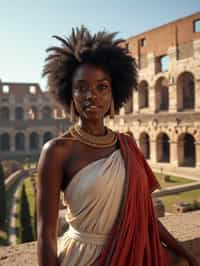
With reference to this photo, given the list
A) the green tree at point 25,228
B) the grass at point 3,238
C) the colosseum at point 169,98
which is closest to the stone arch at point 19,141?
the colosseum at point 169,98

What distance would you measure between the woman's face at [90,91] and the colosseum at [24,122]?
36.7m

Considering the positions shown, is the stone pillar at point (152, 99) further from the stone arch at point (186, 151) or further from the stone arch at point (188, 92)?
the stone arch at point (186, 151)

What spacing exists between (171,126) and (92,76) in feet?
72.0

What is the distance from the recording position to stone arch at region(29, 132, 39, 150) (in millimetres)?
41531

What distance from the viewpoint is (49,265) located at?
1.72 m

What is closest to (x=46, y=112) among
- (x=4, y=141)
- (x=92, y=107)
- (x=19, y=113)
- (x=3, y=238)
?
(x=19, y=113)

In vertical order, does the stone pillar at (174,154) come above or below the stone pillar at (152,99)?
below

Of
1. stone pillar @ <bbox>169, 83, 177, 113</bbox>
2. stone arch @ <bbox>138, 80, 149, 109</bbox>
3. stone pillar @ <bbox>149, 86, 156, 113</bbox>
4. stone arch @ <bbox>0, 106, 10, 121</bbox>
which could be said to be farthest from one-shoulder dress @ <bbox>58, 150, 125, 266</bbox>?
stone arch @ <bbox>0, 106, 10, 121</bbox>

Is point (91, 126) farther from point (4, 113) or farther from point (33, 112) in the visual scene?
point (4, 113)

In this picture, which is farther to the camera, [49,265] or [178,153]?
[178,153]

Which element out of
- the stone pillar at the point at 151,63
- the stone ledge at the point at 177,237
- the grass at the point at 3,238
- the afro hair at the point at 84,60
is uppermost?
the stone pillar at the point at 151,63

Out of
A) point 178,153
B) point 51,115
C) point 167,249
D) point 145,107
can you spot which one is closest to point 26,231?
point 167,249

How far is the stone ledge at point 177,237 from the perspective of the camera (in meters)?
2.72

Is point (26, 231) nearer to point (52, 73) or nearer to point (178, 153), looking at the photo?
point (52, 73)
